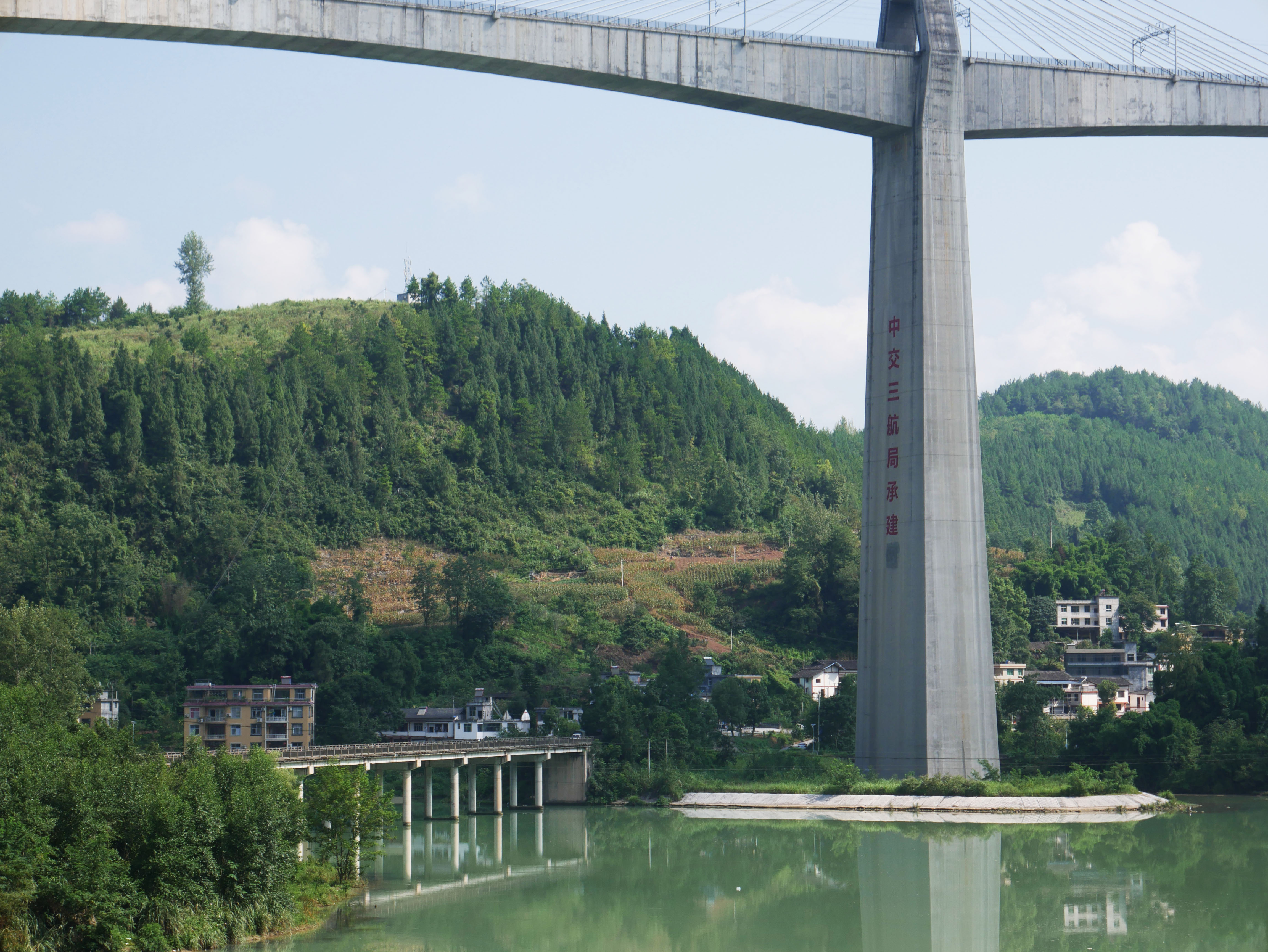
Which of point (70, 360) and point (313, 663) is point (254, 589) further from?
point (70, 360)

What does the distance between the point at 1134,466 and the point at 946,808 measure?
92.0 metres

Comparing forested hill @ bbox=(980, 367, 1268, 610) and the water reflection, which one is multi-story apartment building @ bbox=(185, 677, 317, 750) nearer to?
the water reflection

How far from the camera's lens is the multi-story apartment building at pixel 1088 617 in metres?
62.8

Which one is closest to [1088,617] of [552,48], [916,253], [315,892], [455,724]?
[455,724]

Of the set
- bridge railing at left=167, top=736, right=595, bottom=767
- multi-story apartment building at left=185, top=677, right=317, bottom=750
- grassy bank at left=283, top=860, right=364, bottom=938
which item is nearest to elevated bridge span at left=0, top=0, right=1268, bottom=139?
bridge railing at left=167, top=736, right=595, bottom=767

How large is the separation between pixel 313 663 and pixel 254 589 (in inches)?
313

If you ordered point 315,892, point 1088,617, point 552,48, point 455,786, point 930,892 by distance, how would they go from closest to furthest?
point 315,892 → point 930,892 → point 552,48 → point 455,786 → point 1088,617

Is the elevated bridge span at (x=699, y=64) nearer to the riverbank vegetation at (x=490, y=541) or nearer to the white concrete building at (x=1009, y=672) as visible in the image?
the riverbank vegetation at (x=490, y=541)

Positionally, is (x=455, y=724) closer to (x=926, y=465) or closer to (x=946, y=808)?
(x=946, y=808)

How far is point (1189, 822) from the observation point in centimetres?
3228

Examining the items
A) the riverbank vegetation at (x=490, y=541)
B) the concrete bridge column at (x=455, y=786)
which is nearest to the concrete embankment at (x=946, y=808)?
the riverbank vegetation at (x=490, y=541)

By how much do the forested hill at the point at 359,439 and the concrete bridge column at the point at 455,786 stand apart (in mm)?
18868

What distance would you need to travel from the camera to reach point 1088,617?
63281mm

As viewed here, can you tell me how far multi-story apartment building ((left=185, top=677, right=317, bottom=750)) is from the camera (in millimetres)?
42219
